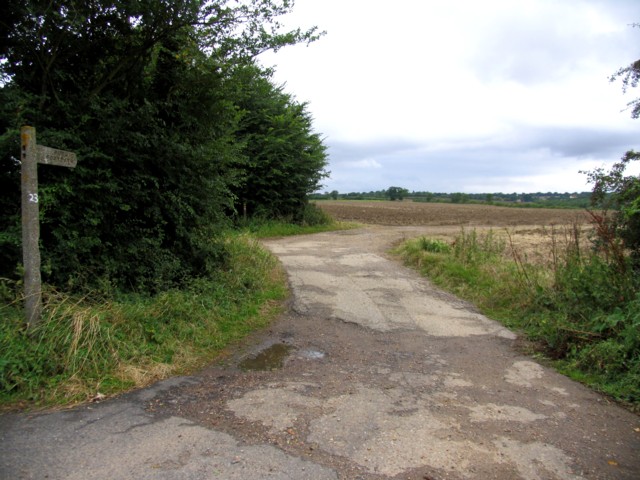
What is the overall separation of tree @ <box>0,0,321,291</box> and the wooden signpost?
1.66 ft

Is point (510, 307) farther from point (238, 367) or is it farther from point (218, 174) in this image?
point (218, 174)

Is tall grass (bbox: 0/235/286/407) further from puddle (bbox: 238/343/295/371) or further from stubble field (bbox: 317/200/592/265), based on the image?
stubble field (bbox: 317/200/592/265)

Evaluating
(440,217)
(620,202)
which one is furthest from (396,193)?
(620,202)

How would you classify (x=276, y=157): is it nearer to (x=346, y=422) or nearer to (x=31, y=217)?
(x=31, y=217)

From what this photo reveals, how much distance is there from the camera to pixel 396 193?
3209 inches

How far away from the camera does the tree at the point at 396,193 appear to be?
266 ft

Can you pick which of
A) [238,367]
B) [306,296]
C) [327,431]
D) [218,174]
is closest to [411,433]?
[327,431]

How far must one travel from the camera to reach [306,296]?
8.09 metres

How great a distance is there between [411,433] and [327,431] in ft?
2.19

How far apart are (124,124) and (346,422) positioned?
4499 mm

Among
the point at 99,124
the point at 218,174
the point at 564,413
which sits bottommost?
the point at 564,413

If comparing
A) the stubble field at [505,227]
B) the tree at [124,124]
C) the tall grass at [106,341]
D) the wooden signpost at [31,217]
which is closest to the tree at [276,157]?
the stubble field at [505,227]

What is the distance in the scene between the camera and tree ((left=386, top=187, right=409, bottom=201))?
266 ft

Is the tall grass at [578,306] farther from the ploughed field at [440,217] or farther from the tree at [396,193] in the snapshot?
the tree at [396,193]
